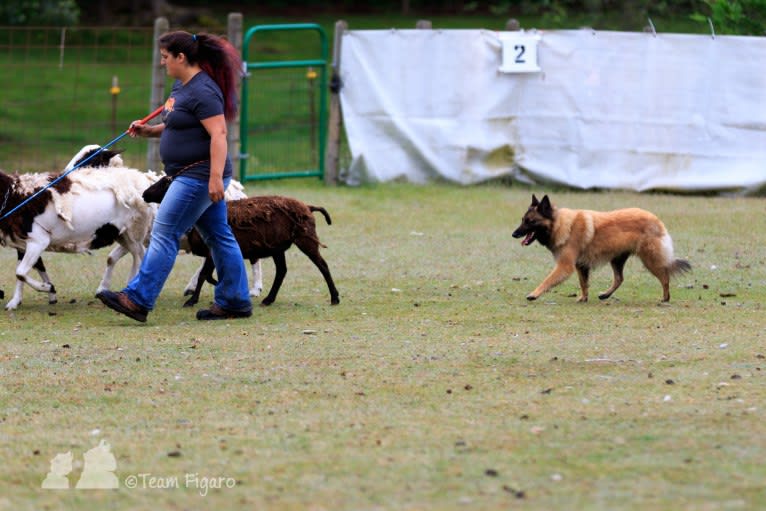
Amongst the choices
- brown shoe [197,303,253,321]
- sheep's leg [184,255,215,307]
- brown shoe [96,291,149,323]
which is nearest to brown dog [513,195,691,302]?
brown shoe [197,303,253,321]

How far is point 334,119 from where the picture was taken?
17875 millimetres

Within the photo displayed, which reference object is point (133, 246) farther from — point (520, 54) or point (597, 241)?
point (520, 54)

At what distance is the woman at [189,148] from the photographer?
8.67 m

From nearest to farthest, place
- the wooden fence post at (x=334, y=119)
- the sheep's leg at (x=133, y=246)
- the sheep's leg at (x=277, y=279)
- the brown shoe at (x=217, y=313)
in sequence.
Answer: the brown shoe at (x=217, y=313) → the sheep's leg at (x=277, y=279) → the sheep's leg at (x=133, y=246) → the wooden fence post at (x=334, y=119)

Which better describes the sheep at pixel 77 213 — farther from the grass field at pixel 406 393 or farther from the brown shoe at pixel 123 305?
the brown shoe at pixel 123 305

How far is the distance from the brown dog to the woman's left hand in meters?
2.74

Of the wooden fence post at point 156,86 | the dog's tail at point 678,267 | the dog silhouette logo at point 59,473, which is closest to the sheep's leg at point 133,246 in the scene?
the dog's tail at point 678,267

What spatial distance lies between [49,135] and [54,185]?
47.1 ft

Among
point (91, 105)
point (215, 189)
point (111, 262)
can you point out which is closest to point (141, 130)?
point (215, 189)

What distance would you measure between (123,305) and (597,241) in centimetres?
380

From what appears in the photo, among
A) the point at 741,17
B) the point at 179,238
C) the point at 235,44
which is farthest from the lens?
the point at 741,17

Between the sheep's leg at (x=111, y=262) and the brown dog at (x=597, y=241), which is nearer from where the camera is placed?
the brown dog at (x=597, y=241)

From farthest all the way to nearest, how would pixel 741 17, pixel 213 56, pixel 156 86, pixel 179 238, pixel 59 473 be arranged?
pixel 741 17
pixel 156 86
pixel 179 238
pixel 213 56
pixel 59 473

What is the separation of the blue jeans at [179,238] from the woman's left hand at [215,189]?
142mm
